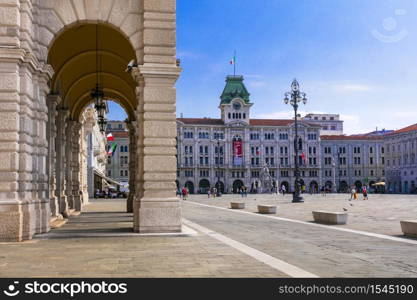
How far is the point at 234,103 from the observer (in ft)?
415

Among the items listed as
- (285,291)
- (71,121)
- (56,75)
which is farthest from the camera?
(71,121)

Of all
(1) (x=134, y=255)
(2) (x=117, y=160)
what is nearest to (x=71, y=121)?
(1) (x=134, y=255)

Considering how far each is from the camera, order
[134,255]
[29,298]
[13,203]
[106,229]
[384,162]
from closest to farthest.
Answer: [29,298], [134,255], [13,203], [106,229], [384,162]

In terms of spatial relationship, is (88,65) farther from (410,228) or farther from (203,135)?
(203,135)

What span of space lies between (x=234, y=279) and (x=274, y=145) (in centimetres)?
12200

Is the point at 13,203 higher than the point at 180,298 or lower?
higher

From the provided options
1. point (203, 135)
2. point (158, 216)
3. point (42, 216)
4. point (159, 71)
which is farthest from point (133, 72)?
point (203, 135)

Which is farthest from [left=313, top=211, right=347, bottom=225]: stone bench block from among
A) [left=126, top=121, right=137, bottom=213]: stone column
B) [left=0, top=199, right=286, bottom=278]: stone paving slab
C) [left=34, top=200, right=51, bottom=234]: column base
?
[left=34, top=200, right=51, bottom=234]: column base

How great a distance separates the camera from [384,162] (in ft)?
432

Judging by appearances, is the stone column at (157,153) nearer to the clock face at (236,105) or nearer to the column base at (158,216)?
the column base at (158,216)

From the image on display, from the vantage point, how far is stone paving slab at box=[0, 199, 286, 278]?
9.70 m

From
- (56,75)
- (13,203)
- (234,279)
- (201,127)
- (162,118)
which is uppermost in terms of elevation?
(201,127)

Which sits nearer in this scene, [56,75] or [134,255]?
[134,255]

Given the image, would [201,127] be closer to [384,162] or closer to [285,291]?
[384,162]
